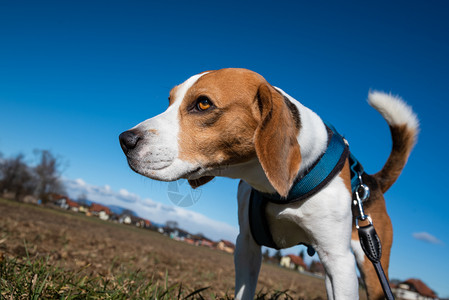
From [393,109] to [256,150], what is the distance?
7.81ft

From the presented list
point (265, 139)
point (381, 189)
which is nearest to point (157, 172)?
point (265, 139)

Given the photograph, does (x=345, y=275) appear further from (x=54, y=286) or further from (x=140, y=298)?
(x=54, y=286)

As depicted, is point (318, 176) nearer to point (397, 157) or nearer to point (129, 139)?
point (129, 139)

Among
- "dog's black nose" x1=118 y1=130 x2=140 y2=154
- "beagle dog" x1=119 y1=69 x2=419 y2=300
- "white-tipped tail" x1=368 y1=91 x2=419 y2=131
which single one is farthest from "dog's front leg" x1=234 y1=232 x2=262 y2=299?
"white-tipped tail" x1=368 y1=91 x2=419 y2=131

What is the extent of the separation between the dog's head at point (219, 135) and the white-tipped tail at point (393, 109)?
5.56 ft

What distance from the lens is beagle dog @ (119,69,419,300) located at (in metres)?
2.75

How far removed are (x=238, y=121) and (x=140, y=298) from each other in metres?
1.92

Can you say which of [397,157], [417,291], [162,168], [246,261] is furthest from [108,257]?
[417,291]

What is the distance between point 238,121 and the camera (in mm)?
2898

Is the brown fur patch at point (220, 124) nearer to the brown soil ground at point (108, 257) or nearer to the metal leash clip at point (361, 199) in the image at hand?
the metal leash clip at point (361, 199)

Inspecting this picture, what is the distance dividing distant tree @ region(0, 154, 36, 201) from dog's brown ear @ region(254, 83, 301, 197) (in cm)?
6787

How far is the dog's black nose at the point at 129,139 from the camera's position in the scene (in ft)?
8.91

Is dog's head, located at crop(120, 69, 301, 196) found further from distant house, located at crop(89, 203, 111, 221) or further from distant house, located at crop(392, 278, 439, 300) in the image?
distant house, located at crop(89, 203, 111, 221)

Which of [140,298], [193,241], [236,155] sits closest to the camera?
[236,155]
